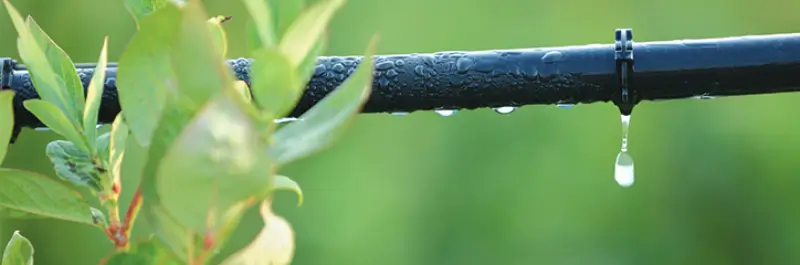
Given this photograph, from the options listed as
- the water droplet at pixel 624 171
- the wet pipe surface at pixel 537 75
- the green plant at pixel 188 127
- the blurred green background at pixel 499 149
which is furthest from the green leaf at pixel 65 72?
the blurred green background at pixel 499 149

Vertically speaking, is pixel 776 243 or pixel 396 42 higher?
pixel 396 42

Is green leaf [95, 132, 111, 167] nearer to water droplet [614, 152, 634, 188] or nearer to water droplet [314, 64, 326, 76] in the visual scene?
water droplet [314, 64, 326, 76]

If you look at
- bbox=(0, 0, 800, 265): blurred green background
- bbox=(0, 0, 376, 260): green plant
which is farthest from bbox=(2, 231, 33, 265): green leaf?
bbox=(0, 0, 800, 265): blurred green background

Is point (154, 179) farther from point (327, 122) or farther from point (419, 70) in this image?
point (419, 70)

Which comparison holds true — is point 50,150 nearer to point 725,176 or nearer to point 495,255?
point 495,255

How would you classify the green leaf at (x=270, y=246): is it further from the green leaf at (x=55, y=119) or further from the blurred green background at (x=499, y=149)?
the blurred green background at (x=499, y=149)

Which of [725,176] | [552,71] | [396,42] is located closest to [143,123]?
[552,71]

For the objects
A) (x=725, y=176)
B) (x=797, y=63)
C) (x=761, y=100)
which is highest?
(x=797, y=63)
